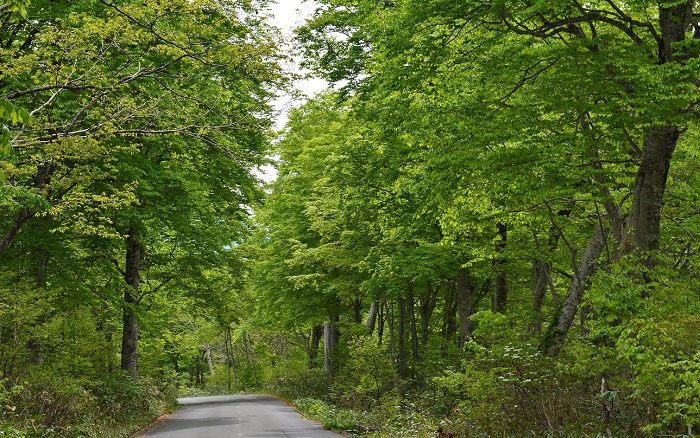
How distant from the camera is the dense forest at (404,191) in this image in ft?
32.7

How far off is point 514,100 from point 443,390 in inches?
396

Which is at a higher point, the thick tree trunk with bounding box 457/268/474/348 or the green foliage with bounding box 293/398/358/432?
the thick tree trunk with bounding box 457/268/474/348

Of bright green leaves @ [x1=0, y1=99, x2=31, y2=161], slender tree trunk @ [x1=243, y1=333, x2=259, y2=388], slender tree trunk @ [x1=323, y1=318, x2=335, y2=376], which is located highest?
bright green leaves @ [x1=0, y1=99, x2=31, y2=161]

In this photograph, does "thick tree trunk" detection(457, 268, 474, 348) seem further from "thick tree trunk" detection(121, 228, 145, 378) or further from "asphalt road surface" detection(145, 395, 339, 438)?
"thick tree trunk" detection(121, 228, 145, 378)

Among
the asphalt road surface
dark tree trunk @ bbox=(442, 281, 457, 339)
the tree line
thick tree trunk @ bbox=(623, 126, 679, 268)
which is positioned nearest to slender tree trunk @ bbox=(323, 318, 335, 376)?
dark tree trunk @ bbox=(442, 281, 457, 339)

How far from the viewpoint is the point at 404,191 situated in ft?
53.4

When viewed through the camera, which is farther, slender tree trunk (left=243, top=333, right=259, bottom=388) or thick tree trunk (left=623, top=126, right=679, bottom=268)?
slender tree trunk (left=243, top=333, right=259, bottom=388)

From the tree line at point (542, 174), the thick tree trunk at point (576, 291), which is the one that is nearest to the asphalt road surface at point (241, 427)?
the tree line at point (542, 174)

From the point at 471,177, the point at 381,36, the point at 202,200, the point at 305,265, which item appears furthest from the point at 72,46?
the point at 305,265

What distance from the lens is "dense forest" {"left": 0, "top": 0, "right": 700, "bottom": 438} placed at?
32.7ft

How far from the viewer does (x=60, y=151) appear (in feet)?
40.6

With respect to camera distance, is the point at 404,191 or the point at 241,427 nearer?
the point at 404,191

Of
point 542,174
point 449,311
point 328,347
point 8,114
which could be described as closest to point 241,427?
point 542,174

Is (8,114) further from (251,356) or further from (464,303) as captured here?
(251,356)
